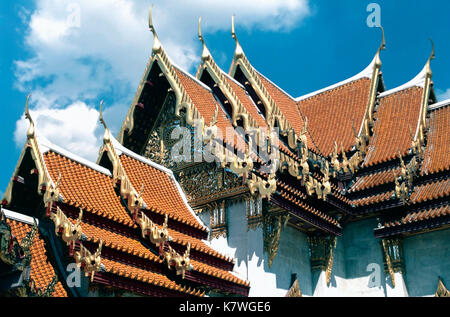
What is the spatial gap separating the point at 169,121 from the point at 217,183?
88.2 inches

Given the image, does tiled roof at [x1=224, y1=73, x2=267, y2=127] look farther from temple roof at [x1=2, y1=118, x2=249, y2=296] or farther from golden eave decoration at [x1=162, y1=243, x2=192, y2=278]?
golden eave decoration at [x1=162, y1=243, x2=192, y2=278]

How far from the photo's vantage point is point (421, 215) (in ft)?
48.1

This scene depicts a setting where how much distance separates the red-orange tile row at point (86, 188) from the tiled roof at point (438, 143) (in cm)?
755

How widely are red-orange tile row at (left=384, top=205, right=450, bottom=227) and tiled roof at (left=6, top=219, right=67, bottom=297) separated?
7690 mm

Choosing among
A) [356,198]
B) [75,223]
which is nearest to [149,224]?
[75,223]

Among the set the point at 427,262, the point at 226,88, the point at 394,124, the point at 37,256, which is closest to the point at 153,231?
the point at 37,256

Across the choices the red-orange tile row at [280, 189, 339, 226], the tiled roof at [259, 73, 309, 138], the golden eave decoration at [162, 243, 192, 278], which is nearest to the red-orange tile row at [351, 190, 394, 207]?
the red-orange tile row at [280, 189, 339, 226]

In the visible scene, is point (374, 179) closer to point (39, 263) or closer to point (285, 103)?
point (285, 103)

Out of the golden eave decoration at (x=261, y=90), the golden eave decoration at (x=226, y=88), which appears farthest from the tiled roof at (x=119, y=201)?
the golden eave decoration at (x=261, y=90)

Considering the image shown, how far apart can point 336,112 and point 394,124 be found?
2039 millimetres

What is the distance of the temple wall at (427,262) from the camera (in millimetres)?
14438

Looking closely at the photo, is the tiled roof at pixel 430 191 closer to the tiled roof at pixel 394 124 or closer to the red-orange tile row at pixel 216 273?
the tiled roof at pixel 394 124

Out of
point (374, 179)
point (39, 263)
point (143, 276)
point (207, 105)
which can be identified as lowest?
point (143, 276)

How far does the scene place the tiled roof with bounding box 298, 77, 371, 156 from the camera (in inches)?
707
